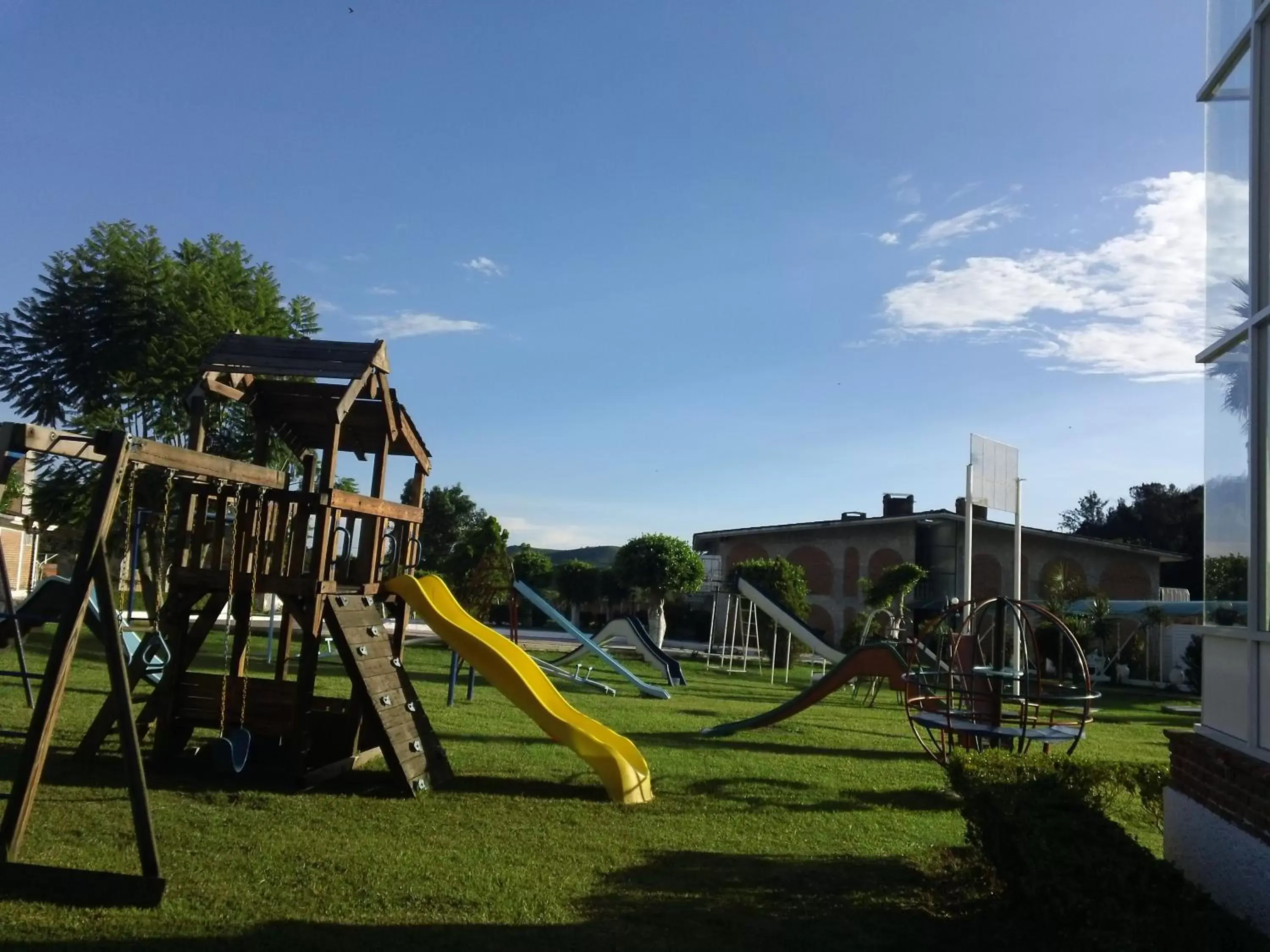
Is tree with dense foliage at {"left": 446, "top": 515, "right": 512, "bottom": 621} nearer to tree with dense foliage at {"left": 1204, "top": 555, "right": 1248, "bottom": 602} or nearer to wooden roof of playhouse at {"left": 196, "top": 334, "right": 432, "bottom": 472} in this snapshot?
wooden roof of playhouse at {"left": 196, "top": 334, "right": 432, "bottom": 472}

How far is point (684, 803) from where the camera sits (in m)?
8.91

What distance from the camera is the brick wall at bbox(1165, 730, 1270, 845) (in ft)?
15.7

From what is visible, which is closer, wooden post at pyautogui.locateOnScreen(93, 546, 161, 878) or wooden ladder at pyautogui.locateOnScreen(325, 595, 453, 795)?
wooden post at pyautogui.locateOnScreen(93, 546, 161, 878)

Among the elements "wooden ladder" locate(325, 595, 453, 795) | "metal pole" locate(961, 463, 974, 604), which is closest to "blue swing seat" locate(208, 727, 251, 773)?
"wooden ladder" locate(325, 595, 453, 795)

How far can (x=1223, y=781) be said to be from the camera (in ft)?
17.3

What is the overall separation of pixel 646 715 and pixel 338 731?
6.95 metres

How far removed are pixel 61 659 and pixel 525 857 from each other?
9.96ft

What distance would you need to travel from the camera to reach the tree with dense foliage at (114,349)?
20.7 m

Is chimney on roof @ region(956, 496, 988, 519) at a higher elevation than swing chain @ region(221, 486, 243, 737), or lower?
higher

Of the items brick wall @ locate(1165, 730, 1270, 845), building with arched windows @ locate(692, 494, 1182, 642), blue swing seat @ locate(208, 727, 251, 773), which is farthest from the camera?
building with arched windows @ locate(692, 494, 1182, 642)

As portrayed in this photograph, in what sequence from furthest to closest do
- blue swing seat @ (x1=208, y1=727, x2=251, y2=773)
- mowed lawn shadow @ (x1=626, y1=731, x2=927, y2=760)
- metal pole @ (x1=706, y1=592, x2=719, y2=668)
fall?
metal pole @ (x1=706, y1=592, x2=719, y2=668) → mowed lawn shadow @ (x1=626, y1=731, x2=927, y2=760) → blue swing seat @ (x1=208, y1=727, x2=251, y2=773)

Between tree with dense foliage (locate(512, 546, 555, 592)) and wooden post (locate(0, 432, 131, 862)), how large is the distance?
3649 cm

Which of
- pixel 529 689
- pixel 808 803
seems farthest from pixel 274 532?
pixel 808 803

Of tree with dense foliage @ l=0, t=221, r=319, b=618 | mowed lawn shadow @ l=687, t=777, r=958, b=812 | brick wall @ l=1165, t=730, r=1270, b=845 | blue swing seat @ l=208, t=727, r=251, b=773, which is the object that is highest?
tree with dense foliage @ l=0, t=221, r=319, b=618
